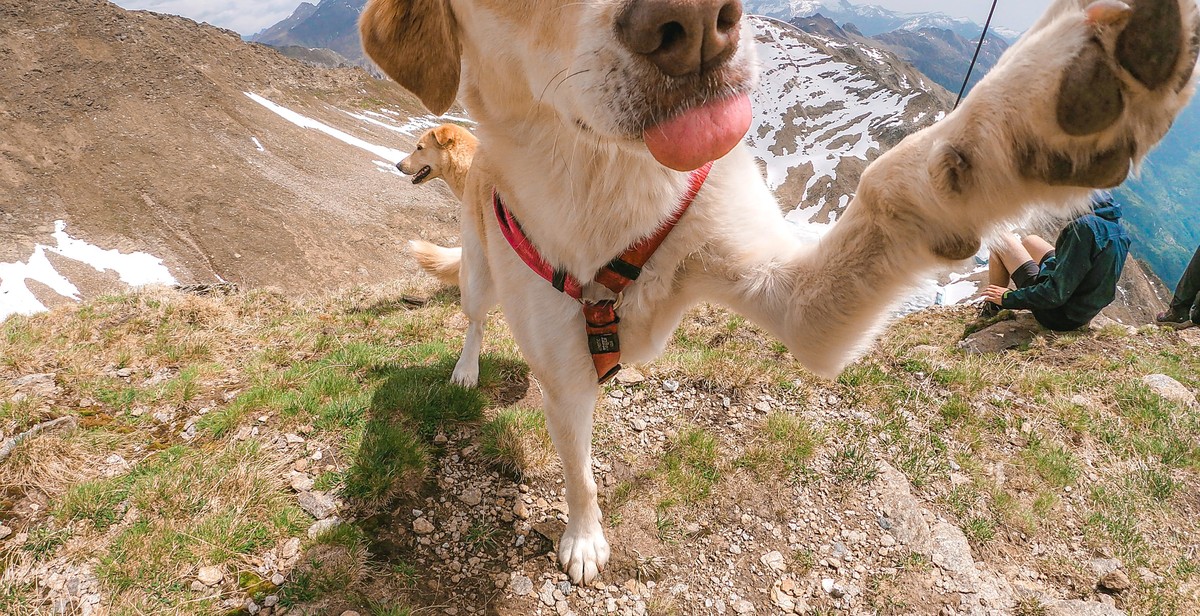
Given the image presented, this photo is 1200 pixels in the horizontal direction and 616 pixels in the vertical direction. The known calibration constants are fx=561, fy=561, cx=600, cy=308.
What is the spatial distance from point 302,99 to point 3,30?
18.3m

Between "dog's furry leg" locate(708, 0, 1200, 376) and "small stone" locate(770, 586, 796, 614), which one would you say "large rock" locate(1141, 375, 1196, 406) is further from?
"dog's furry leg" locate(708, 0, 1200, 376)

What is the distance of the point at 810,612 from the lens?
8.75 feet

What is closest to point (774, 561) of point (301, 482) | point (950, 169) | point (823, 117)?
point (950, 169)

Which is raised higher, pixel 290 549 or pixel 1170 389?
pixel 290 549

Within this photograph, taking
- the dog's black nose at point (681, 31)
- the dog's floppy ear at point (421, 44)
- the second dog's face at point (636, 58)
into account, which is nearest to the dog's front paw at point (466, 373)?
the dog's floppy ear at point (421, 44)

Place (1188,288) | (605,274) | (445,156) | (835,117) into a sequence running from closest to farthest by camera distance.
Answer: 1. (605,274)
2. (1188,288)
3. (445,156)
4. (835,117)

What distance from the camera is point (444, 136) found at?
36.8ft

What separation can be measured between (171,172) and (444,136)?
102ft

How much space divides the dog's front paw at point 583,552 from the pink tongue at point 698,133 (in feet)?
6.76

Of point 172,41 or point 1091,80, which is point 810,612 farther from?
point 172,41

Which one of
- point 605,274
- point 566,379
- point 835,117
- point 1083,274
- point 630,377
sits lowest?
point 835,117

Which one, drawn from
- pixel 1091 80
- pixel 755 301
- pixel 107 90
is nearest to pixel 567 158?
pixel 755 301

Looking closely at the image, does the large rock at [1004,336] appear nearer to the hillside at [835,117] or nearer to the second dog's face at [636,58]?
the second dog's face at [636,58]

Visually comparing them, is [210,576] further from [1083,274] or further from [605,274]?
[1083,274]
